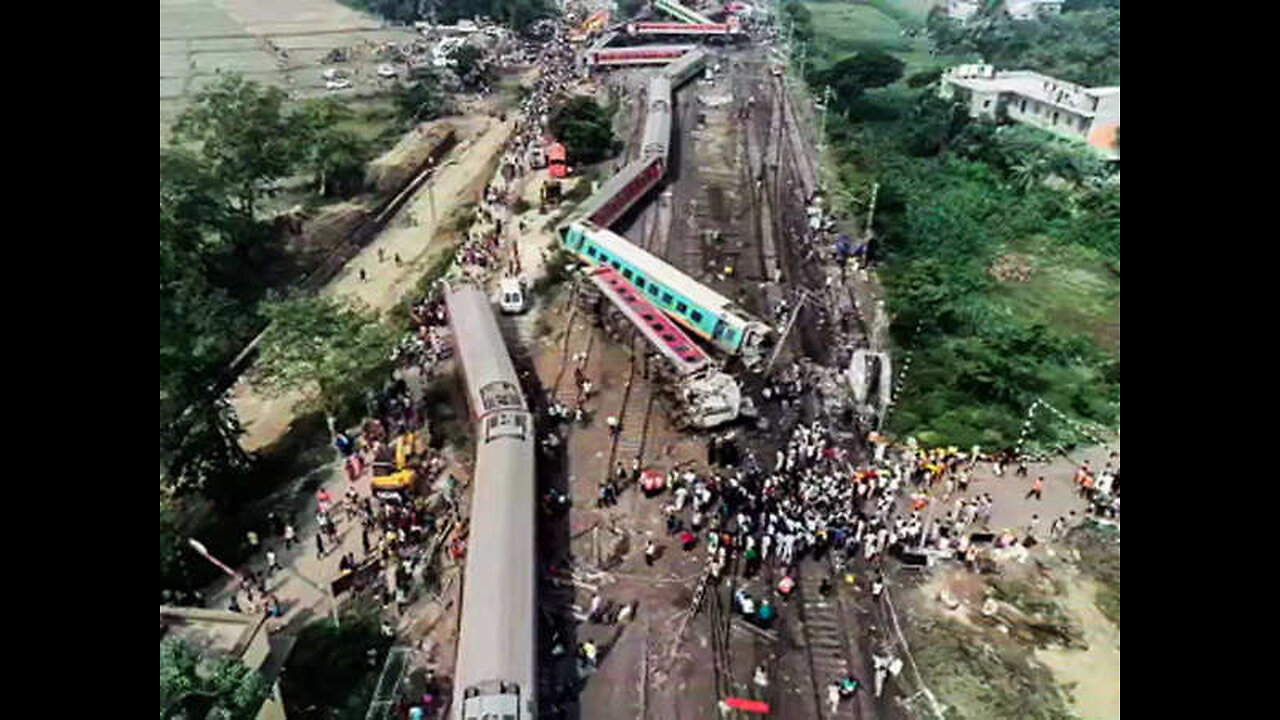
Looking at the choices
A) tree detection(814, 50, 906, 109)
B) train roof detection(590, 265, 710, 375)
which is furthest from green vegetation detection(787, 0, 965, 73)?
train roof detection(590, 265, 710, 375)

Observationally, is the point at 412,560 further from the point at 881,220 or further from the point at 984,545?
the point at 881,220

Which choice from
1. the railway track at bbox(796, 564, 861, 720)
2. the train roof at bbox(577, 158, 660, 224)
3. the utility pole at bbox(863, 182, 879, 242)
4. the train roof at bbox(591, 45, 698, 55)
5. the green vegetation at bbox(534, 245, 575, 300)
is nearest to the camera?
the railway track at bbox(796, 564, 861, 720)

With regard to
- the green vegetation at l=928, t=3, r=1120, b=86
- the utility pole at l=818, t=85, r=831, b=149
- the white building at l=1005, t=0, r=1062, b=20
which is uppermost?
the white building at l=1005, t=0, r=1062, b=20

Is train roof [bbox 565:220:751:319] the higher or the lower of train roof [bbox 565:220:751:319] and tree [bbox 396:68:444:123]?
the lower

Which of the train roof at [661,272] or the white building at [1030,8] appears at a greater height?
the white building at [1030,8]

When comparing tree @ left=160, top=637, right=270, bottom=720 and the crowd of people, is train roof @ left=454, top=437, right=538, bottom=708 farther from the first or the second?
the crowd of people

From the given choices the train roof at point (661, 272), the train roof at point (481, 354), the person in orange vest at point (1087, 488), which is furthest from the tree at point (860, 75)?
the person in orange vest at point (1087, 488)

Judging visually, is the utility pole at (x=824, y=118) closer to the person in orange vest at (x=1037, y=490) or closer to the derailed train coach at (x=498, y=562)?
the person in orange vest at (x=1037, y=490)
